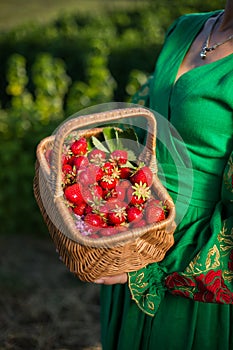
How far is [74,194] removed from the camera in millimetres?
1537

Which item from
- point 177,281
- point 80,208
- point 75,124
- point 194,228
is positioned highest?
point 75,124

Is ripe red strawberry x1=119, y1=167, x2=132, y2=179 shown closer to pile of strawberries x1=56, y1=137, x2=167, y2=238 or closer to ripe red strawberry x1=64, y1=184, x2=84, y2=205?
pile of strawberries x1=56, y1=137, x2=167, y2=238

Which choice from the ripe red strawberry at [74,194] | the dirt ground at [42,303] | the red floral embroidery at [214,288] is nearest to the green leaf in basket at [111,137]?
the ripe red strawberry at [74,194]

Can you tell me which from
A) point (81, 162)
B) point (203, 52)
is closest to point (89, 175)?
point (81, 162)

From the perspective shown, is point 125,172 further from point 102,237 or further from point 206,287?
point 206,287

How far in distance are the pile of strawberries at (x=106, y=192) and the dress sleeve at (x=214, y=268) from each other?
0.22m

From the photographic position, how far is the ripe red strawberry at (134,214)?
4.95ft

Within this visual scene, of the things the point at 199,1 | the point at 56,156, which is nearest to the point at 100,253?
the point at 56,156

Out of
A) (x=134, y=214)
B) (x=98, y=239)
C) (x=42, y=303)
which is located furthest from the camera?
(x=42, y=303)

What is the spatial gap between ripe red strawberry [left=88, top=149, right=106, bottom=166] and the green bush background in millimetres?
2179

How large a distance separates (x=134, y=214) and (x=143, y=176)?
0.43 ft

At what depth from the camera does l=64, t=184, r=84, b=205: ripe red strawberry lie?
1.54 metres

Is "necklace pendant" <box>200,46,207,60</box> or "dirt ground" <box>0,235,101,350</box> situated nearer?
"necklace pendant" <box>200,46,207,60</box>

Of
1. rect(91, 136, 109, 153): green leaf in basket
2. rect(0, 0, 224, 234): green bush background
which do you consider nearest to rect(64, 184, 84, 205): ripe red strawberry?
rect(91, 136, 109, 153): green leaf in basket
